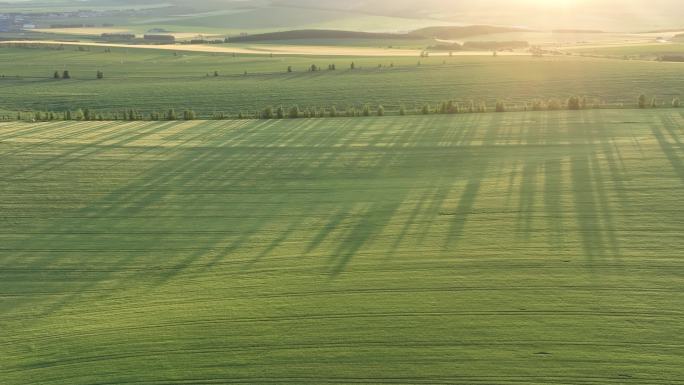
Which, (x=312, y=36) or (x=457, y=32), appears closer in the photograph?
(x=312, y=36)

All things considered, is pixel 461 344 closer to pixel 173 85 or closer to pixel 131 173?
pixel 131 173

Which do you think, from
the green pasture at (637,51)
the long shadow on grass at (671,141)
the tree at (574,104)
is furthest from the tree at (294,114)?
the green pasture at (637,51)

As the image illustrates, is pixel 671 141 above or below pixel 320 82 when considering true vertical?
below

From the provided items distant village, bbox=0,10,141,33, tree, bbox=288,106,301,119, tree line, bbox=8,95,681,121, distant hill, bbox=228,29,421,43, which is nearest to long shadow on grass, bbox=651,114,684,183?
tree line, bbox=8,95,681,121

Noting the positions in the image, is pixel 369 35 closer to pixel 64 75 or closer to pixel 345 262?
pixel 64 75

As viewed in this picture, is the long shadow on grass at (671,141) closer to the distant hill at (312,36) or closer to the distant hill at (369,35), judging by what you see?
the distant hill at (312,36)

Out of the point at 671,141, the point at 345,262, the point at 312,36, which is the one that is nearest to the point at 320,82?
the point at 671,141

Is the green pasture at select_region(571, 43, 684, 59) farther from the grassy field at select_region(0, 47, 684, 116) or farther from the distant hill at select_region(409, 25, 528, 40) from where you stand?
the distant hill at select_region(409, 25, 528, 40)
